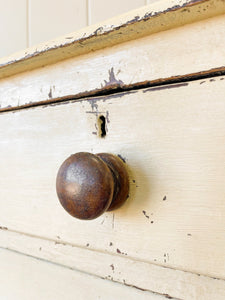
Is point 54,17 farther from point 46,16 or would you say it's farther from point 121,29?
point 121,29

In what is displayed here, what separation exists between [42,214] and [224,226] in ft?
0.63

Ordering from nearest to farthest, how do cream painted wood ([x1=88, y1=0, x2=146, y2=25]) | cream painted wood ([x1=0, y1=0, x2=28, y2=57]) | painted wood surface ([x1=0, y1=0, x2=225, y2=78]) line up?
painted wood surface ([x1=0, y1=0, x2=225, y2=78]), cream painted wood ([x1=88, y1=0, x2=146, y2=25]), cream painted wood ([x1=0, y1=0, x2=28, y2=57])

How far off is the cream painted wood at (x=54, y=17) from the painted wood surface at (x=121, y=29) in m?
0.42

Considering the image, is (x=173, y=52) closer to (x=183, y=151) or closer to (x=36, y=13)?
(x=183, y=151)

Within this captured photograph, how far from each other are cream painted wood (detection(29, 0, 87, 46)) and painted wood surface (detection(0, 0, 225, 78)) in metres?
0.42

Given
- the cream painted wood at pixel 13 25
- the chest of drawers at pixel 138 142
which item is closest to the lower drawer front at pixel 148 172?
the chest of drawers at pixel 138 142

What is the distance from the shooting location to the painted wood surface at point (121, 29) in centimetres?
23

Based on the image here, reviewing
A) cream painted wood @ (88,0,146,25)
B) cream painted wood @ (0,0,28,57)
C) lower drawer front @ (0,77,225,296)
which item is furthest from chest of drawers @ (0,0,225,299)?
cream painted wood @ (0,0,28,57)

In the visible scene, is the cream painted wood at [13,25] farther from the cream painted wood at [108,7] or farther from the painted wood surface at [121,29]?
the painted wood surface at [121,29]

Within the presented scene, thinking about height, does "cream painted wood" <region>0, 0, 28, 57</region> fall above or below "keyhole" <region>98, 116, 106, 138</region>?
above

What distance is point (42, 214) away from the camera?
13.7 inches

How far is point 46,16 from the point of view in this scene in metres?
0.77

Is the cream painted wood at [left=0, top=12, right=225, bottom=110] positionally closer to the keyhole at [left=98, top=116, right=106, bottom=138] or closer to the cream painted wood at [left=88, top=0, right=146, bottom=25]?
the keyhole at [left=98, top=116, right=106, bottom=138]

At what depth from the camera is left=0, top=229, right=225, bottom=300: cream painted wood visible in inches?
9.9
